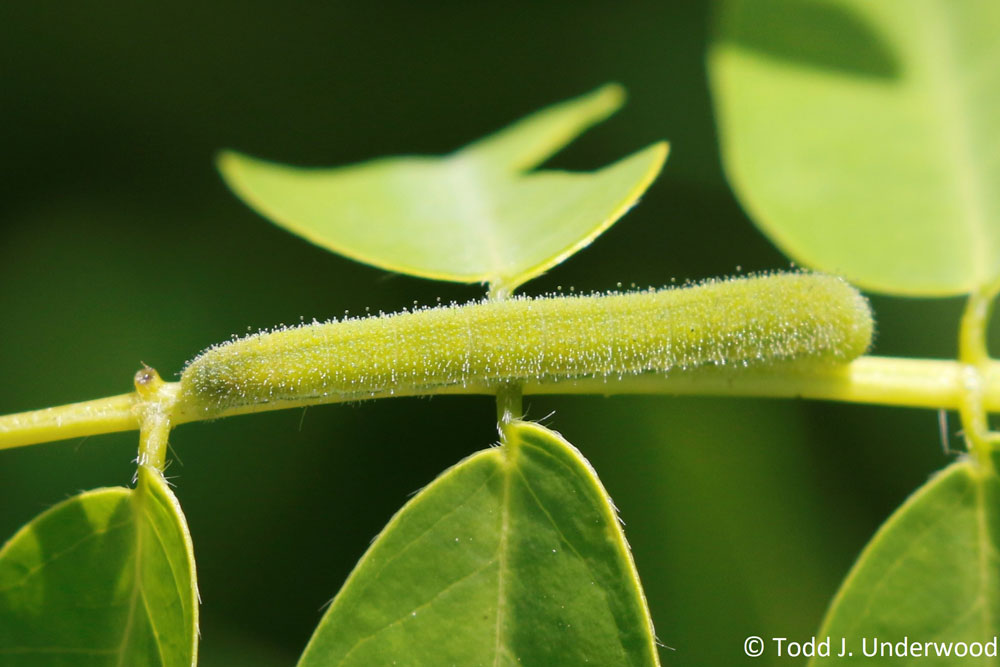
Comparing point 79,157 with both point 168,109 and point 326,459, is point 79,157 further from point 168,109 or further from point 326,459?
point 326,459

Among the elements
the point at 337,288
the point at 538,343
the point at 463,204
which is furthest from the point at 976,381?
the point at 337,288

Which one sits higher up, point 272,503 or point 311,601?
point 272,503

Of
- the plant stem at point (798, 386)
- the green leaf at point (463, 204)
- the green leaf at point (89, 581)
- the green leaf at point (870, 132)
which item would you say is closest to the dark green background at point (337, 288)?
the green leaf at point (463, 204)

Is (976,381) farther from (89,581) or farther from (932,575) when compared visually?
(89,581)

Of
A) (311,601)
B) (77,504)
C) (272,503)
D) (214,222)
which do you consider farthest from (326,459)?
(77,504)

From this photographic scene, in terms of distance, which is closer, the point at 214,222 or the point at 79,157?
the point at 214,222

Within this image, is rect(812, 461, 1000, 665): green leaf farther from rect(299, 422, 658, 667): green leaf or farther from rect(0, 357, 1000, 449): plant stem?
rect(299, 422, 658, 667): green leaf
